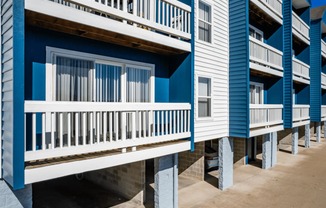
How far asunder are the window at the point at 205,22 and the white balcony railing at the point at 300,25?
9845mm

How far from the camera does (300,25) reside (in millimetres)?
18672

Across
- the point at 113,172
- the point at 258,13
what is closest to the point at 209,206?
the point at 113,172

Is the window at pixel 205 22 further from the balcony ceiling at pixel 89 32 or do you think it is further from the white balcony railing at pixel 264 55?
the balcony ceiling at pixel 89 32

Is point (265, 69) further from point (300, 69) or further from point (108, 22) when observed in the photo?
point (108, 22)

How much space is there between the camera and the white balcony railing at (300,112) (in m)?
16.6

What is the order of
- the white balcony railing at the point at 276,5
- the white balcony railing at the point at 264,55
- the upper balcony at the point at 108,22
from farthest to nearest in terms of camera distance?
the white balcony railing at the point at 276,5, the white balcony railing at the point at 264,55, the upper balcony at the point at 108,22

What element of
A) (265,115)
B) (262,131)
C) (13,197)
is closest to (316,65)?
(265,115)

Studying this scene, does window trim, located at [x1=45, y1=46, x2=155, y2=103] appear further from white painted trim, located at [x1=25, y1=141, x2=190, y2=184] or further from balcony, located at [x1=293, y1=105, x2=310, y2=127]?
balcony, located at [x1=293, y1=105, x2=310, y2=127]

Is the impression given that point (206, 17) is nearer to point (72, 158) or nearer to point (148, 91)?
point (148, 91)

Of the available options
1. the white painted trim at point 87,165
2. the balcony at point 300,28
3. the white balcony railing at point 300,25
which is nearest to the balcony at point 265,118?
the white painted trim at point 87,165

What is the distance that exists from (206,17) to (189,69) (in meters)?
Answer: 3.60

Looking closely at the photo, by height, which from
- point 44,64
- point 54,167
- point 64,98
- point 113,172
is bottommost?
point 113,172

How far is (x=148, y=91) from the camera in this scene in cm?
846

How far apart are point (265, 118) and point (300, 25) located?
427 inches
